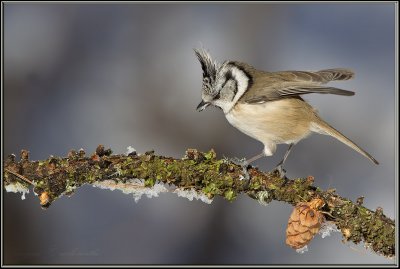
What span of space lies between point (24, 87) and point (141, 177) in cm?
325

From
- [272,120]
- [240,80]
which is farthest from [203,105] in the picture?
[272,120]

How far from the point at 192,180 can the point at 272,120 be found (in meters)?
1.11

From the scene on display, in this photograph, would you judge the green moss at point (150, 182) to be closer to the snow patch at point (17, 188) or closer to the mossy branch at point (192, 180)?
the mossy branch at point (192, 180)

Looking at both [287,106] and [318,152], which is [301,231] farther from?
[318,152]

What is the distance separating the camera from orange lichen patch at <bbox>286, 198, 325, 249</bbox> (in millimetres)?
1639

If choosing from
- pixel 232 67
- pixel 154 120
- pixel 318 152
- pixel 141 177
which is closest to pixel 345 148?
pixel 318 152

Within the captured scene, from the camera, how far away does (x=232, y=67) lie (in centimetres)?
264

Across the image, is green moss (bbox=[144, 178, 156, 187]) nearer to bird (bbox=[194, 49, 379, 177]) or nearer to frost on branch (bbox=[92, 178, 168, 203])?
frost on branch (bbox=[92, 178, 168, 203])

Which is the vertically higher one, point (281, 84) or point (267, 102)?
point (281, 84)

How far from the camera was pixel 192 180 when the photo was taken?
63.6 inches

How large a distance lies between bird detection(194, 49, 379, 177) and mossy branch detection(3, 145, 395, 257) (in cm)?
87

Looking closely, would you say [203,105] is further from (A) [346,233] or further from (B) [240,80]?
(A) [346,233]

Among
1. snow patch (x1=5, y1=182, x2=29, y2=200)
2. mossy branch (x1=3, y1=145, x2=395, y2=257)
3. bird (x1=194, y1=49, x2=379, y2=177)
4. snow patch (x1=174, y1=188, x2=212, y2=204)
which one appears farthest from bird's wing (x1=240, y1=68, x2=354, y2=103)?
snow patch (x1=5, y1=182, x2=29, y2=200)

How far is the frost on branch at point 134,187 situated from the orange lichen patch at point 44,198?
15cm
